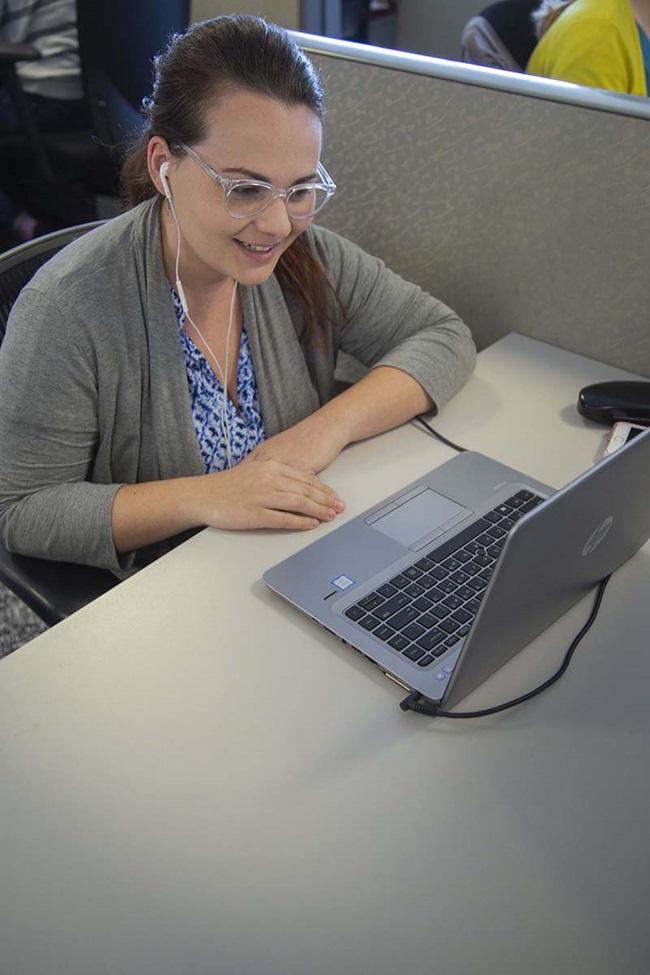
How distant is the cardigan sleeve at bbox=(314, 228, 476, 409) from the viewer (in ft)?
3.86

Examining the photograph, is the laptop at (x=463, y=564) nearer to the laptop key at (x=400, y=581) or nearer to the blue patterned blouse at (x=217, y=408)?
the laptop key at (x=400, y=581)

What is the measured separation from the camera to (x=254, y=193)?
0.95m

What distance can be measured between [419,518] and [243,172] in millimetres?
411

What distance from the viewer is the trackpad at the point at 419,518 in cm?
95

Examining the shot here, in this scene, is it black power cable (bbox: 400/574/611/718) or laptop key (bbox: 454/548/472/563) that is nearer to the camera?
black power cable (bbox: 400/574/611/718)

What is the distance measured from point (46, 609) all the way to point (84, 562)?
0.22ft

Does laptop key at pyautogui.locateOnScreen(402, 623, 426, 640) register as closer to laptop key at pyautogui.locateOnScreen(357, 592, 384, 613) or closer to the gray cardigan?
laptop key at pyautogui.locateOnScreen(357, 592, 384, 613)

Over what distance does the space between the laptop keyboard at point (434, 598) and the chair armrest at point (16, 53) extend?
68.4 inches

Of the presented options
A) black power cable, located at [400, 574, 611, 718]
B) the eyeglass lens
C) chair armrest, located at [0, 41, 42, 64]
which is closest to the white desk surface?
black power cable, located at [400, 574, 611, 718]

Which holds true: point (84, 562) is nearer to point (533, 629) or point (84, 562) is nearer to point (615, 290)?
point (533, 629)

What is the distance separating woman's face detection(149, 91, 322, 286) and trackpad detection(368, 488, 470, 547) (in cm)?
31

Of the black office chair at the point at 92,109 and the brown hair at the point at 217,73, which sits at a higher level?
the brown hair at the point at 217,73

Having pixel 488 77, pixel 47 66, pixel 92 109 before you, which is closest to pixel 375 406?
pixel 488 77

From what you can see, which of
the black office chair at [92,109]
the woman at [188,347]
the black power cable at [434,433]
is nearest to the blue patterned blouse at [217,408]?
the woman at [188,347]
